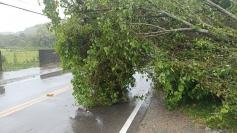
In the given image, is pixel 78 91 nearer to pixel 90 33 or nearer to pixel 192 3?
pixel 90 33

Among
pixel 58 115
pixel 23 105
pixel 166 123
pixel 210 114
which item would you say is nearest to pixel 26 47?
pixel 23 105

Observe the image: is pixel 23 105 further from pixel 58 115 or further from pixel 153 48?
pixel 153 48

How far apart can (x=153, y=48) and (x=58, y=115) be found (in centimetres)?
301

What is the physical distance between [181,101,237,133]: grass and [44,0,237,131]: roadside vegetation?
2 cm

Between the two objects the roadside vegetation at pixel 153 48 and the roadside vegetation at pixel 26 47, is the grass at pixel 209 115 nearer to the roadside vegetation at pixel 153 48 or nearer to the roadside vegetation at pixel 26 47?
the roadside vegetation at pixel 153 48

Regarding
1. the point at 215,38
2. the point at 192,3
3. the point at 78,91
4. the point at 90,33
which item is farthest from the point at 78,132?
the point at 192,3

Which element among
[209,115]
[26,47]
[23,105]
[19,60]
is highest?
[209,115]

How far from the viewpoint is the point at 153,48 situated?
509 centimetres

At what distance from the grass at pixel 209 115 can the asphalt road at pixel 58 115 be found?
3.99 ft

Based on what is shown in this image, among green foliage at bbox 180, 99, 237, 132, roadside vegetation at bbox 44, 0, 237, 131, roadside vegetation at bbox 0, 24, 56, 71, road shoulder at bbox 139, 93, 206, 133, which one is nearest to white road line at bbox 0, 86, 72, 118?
roadside vegetation at bbox 44, 0, 237, 131

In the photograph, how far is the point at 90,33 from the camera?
19.4ft

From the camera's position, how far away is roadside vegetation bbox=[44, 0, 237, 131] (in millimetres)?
4582

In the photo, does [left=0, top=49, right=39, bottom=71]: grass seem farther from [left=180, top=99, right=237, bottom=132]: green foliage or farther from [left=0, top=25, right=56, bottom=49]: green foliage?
[left=180, top=99, right=237, bottom=132]: green foliage

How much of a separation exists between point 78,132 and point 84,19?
292 centimetres
